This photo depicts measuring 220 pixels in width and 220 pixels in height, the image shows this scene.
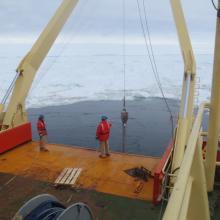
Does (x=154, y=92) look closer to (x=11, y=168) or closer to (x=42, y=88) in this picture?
(x=42, y=88)

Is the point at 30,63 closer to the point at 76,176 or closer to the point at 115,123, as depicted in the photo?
the point at 76,176

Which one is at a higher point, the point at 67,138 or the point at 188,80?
the point at 188,80

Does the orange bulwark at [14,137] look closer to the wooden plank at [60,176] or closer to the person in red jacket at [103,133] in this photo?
the wooden plank at [60,176]

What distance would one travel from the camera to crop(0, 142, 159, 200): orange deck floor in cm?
620

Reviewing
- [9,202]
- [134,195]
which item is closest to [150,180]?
[134,195]

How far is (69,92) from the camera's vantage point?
27.5m

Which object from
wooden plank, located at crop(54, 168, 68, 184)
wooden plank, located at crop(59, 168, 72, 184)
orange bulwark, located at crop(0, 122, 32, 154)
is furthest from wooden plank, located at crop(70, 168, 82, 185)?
orange bulwark, located at crop(0, 122, 32, 154)

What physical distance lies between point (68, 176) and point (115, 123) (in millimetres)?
10008

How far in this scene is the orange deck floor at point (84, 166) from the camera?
620 cm

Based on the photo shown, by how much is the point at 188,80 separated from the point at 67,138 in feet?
24.7

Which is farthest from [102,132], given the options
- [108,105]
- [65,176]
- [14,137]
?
[108,105]

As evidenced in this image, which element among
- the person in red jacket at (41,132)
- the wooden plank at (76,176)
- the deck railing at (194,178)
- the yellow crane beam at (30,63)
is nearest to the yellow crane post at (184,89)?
the wooden plank at (76,176)

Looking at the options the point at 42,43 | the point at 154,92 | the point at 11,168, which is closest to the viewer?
the point at 11,168

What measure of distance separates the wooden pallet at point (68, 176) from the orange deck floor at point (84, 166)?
4.3 inches
